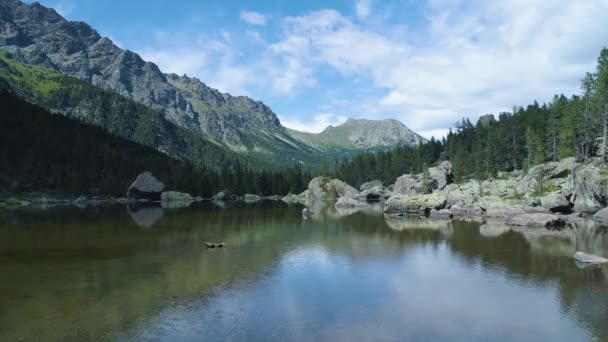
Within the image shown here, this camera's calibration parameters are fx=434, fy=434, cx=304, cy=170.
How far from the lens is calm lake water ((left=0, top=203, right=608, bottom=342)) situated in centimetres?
2572

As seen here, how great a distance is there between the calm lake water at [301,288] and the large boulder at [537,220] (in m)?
9.63

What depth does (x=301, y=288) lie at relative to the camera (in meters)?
36.4

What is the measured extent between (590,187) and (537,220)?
1648 centimetres

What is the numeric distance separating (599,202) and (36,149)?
609 feet

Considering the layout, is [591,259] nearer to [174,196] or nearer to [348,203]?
[348,203]

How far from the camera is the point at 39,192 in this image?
513ft

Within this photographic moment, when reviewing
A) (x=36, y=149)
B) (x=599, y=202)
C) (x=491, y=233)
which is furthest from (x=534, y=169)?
(x=36, y=149)

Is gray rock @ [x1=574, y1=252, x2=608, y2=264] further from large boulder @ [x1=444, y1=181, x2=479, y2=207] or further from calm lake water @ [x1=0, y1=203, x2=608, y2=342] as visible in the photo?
large boulder @ [x1=444, y1=181, x2=479, y2=207]

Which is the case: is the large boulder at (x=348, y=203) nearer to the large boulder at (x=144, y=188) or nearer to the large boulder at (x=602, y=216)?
the large boulder at (x=602, y=216)

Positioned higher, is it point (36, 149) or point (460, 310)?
point (36, 149)

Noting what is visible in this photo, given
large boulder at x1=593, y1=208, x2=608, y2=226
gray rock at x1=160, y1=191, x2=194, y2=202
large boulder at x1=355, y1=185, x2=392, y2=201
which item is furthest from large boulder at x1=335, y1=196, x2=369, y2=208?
large boulder at x1=593, y1=208, x2=608, y2=226

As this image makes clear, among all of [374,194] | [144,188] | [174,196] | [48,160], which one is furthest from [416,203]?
[48,160]

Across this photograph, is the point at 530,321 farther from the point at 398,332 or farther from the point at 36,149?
the point at 36,149

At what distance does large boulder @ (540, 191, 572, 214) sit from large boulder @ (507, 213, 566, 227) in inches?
319
